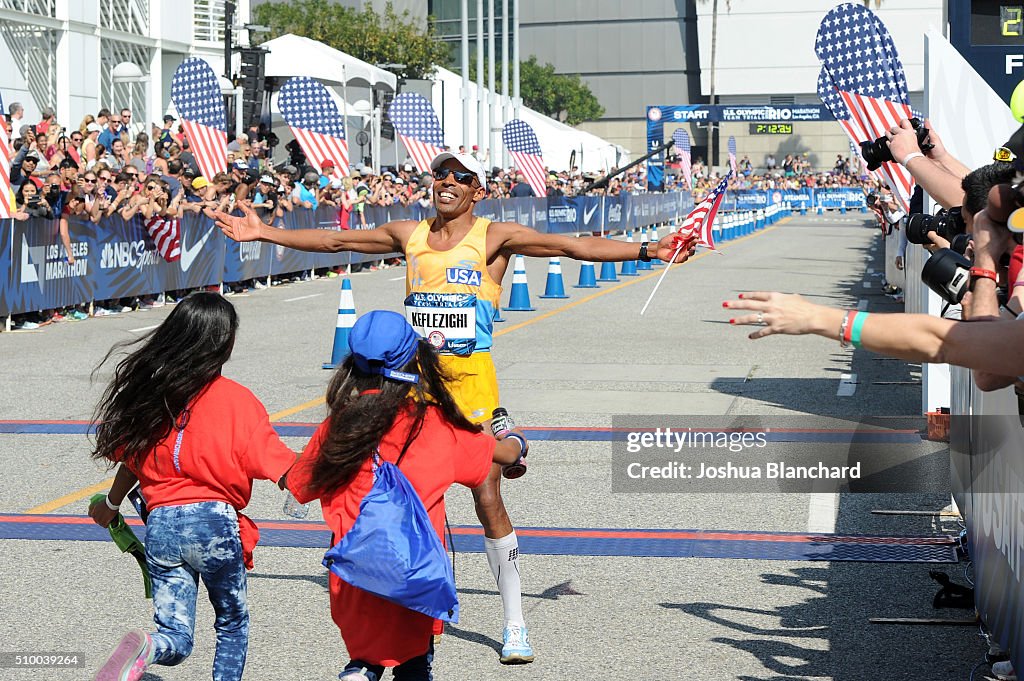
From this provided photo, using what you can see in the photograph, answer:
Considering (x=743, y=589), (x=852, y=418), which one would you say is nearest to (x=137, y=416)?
(x=743, y=589)

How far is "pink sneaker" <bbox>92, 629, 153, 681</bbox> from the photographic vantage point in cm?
439

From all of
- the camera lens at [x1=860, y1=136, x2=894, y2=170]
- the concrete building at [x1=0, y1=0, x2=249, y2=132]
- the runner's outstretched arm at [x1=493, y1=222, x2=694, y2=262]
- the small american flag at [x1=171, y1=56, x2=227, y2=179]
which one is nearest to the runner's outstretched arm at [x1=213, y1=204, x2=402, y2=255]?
the runner's outstretched arm at [x1=493, y1=222, x2=694, y2=262]

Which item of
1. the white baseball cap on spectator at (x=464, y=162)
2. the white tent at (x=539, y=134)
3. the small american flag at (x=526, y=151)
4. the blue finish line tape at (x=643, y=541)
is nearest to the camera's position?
the white baseball cap on spectator at (x=464, y=162)

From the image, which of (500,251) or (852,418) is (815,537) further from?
(852,418)

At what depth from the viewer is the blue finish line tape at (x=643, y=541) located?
7543 millimetres

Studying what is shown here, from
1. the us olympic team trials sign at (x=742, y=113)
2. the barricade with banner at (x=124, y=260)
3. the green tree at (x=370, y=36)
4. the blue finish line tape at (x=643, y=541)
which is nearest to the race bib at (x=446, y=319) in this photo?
the blue finish line tape at (x=643, y=541)

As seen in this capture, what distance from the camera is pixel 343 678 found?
418 centimetres

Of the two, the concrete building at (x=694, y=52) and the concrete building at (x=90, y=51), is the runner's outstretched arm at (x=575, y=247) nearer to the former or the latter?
the concrete building at (x=90, y=51)

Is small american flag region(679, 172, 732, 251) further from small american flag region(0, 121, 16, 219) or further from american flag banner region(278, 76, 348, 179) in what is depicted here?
american flag banner region(278, 76, 348, 179)

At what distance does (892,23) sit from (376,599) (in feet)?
345

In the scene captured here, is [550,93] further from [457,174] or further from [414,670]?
[414,670]

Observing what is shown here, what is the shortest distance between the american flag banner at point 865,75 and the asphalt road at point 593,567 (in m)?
2.29

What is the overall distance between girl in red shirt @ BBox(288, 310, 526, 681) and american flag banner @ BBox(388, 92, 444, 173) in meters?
30.6

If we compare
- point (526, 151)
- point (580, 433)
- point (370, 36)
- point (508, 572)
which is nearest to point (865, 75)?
point (580, 433)
